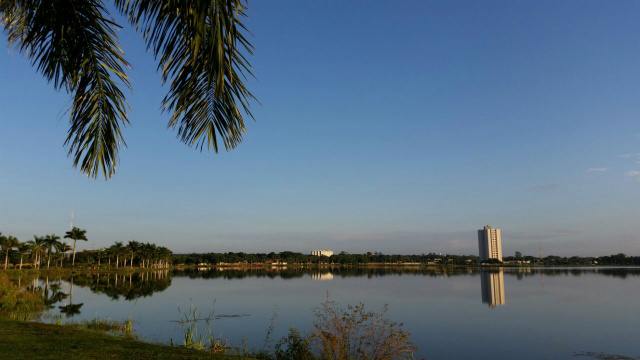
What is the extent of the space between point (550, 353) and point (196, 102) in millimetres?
24037

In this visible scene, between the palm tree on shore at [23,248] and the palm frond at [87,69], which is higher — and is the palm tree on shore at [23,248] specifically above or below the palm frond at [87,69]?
below

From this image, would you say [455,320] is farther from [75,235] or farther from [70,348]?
[75,235]

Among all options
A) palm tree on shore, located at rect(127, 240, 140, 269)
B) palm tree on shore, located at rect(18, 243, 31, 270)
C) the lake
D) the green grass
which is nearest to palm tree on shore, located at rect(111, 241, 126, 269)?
palm tree on shore, located at rect(127, 240, 140, 269)

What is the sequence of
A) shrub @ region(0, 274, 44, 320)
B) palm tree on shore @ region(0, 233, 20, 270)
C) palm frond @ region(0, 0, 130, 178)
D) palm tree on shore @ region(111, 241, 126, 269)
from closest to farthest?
palm frond @ region(0, 0, 130, 178) → shrub @ region(0, 274, 44, 320) → palm tree on shore @ region(0, 233, 20, 270) → palm tree on shore @ region(111, 241, 126, 269)

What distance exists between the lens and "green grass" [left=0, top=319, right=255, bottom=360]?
10211 millimetres

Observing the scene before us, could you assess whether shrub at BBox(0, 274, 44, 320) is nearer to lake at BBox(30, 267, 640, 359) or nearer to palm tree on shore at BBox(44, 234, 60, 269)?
lake at BBox(30, 267, 640, 359)

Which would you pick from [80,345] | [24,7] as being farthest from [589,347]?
[24,7]

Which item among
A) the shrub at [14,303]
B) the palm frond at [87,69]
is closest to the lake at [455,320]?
the shrub at [14,303]

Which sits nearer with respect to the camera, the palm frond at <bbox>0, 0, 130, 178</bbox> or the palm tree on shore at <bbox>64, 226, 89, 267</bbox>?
the palm frond at <bbox>0, 0, 130, 178</bbox>

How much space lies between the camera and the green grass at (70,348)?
33.5 ft

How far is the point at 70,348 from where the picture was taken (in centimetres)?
1118

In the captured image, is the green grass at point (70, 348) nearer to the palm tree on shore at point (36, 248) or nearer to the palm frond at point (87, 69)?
the palm frond at point (87, 69)

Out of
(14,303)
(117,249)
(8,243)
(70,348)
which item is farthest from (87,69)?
(117,249)

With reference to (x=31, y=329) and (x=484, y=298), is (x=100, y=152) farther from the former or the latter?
(x=484, y=298)
